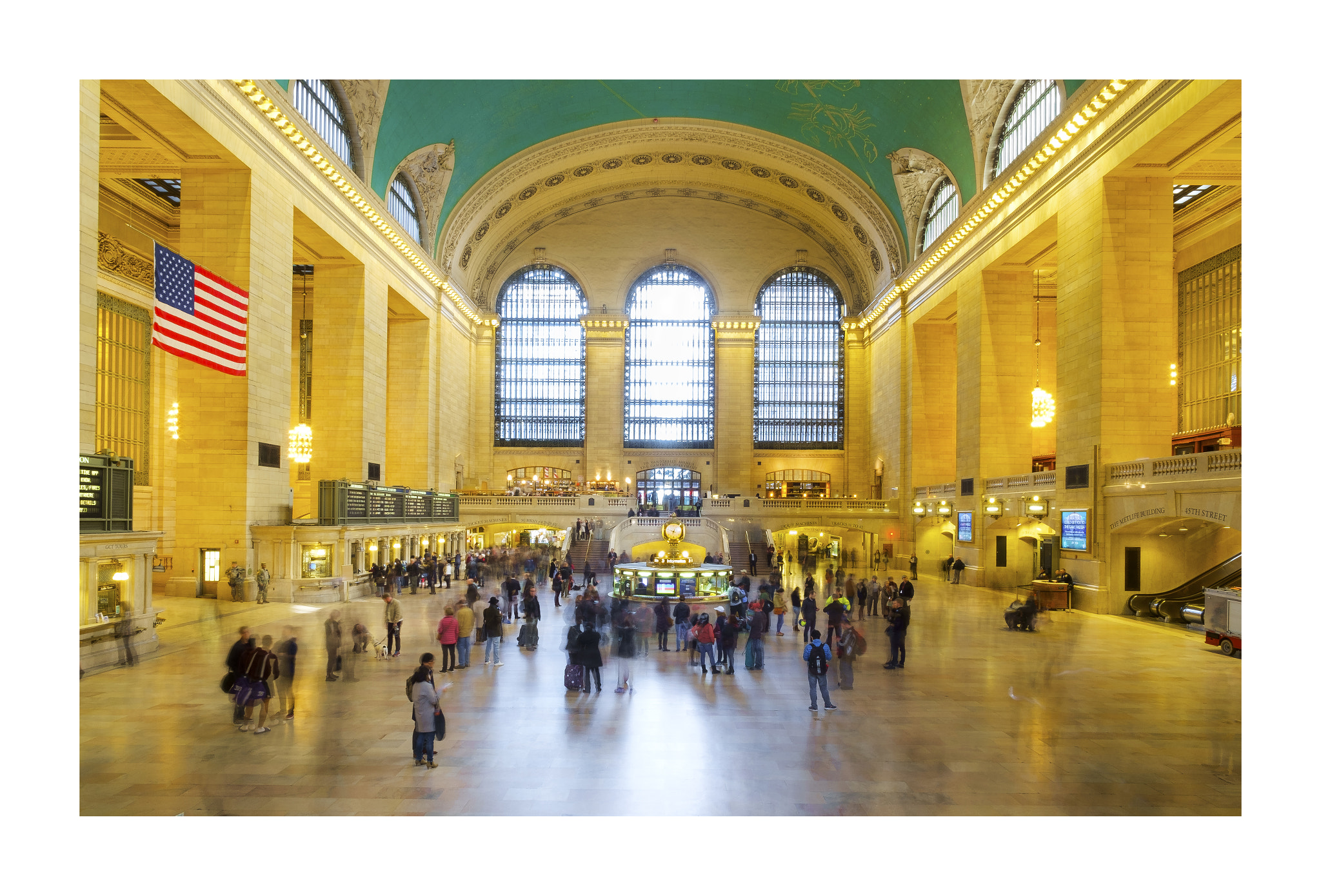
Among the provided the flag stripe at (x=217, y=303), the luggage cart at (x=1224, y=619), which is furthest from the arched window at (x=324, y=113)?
the luggage cart at (x=1224, y=619)

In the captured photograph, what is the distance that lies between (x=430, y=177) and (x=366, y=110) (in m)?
6.11

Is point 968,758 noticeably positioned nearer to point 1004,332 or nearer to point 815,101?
point 1004,332

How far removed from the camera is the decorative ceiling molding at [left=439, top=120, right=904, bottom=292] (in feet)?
114

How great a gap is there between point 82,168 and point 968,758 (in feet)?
42.0

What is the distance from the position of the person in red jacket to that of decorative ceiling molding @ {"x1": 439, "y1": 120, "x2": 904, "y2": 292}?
2552 centimetres

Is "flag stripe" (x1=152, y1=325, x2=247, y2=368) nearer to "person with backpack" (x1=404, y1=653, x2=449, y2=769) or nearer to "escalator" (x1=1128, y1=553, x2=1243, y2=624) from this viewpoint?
"person with backpack" (x1=404, y1=653, x2=449, y2=769)

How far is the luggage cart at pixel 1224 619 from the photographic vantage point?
12.7 metres

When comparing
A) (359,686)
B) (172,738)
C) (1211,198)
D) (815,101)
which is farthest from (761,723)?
(815,101)

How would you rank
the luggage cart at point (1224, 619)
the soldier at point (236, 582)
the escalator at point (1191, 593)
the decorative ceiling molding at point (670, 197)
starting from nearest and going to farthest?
the luggage cart at point (1224, 619) < the escalator at point (1191, 593) < the soldier at point (236, 582) < the decorative ceiling molding at point (670, 197)

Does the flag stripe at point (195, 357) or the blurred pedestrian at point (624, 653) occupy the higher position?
the flag stripe at point (195, 357)

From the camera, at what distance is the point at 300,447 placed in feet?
76.1

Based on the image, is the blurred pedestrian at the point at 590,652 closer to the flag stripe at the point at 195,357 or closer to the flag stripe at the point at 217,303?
the flag stripe at the point at 195,357

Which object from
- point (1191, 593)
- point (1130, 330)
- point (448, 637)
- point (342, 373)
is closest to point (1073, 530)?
point (1191, 593)

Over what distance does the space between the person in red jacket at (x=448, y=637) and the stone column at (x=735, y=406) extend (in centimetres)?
3194
